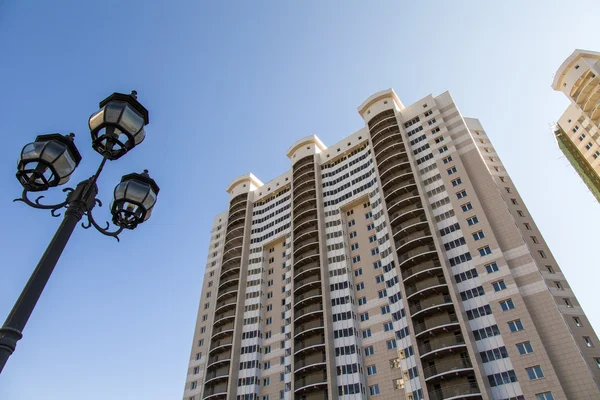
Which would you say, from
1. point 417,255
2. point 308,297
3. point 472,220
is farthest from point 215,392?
point 472,220

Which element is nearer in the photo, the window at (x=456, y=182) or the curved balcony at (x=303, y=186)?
the window at (x=456, y=182)

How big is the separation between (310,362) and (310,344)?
8.73ft

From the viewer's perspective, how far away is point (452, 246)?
2213 inches

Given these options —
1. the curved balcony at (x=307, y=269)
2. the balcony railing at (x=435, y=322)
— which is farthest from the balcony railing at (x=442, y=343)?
the curved balcony at (x=307, y=269)

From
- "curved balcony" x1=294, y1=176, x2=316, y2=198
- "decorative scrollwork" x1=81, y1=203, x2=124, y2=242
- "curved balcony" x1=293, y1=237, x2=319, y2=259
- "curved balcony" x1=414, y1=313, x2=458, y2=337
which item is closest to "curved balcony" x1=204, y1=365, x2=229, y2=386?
"curved balcony" x1=293, y1=237, x2=319, y2=259

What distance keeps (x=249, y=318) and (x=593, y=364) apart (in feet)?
160

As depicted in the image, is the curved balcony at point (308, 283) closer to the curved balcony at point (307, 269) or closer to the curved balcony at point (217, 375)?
the curved balcony at point (307, 269)

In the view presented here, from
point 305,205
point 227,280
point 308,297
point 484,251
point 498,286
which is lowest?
point 498,286

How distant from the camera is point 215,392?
211 ft

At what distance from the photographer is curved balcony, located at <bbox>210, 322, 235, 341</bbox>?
233ft

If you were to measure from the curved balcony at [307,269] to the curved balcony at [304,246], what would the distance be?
9.55ft

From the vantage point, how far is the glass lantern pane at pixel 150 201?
27.0 feet

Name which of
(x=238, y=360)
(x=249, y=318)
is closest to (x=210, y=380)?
(x=238, y=360)

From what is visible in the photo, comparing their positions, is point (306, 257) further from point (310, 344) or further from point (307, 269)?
point (310, 344)
